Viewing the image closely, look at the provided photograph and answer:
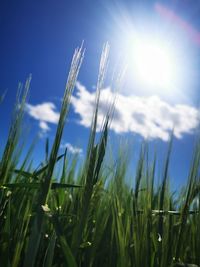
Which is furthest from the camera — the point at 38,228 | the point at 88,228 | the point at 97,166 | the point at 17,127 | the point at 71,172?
the point at 71,172

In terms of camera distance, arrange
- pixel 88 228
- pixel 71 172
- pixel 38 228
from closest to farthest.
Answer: pixel 38 228 → pixel 88 228 → pixel 71 172

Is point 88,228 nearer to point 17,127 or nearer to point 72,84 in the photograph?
point 17,127

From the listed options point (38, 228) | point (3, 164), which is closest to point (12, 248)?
point (3, 164)

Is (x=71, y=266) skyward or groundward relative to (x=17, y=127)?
groundward

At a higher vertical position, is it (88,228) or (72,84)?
(72,84)

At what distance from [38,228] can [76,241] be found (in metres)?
0.08

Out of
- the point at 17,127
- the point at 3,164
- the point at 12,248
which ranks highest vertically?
the point at 17,127

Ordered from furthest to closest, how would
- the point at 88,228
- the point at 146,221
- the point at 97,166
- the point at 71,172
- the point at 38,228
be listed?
the point at 71,172, the point at 88,228, the point at 146,221, the point at 97,166, the point at 38,228

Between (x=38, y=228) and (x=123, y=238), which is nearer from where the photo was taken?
(x=38, y=228)

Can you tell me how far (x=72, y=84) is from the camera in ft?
2.37

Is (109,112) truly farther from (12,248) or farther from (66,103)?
(12,248)

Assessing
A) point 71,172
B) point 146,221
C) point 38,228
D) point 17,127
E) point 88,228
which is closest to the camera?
point 38,228

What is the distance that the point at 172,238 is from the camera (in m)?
0.89

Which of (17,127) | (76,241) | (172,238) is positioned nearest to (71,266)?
(76,241)
